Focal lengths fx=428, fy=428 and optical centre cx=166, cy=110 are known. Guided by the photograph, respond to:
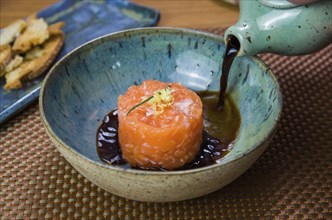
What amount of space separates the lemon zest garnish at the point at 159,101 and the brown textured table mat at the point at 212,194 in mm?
247

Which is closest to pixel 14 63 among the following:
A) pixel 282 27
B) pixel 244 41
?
pixel 244 41

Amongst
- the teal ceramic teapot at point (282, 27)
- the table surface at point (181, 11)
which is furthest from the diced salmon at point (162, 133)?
the table surface at point (181, 11)

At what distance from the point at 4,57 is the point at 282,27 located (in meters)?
1.03

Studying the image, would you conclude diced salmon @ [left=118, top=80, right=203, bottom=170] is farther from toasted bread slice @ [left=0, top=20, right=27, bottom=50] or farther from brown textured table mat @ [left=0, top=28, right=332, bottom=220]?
toasted bread slice @ [left=0, top=20, right=27, bottom=50]

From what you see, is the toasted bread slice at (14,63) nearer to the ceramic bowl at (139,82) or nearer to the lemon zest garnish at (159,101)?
the ceramic bowl at (139,82)

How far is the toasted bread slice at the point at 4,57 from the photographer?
159 cm

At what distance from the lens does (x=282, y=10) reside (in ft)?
3.87

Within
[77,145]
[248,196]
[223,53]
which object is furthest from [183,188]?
[223,53]

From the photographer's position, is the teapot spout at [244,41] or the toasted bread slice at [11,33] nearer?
the teapot spout at [244,41]

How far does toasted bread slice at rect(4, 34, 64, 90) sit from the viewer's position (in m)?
1.54

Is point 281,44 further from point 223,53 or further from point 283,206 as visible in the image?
point 283,206

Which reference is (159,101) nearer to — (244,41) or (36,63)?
(244,41)

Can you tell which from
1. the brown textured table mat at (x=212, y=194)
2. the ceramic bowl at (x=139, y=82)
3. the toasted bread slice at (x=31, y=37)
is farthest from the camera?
the toasted bread slice at (x=31, y=37)

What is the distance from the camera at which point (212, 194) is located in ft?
3.78
